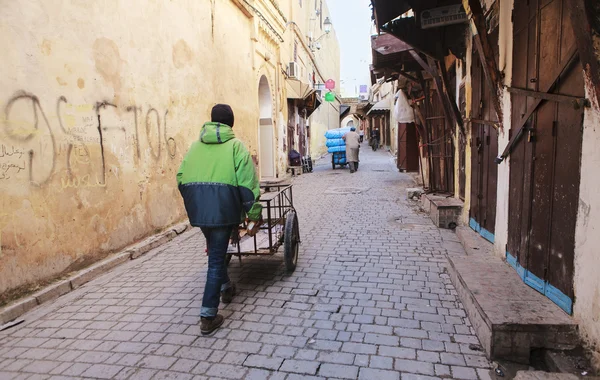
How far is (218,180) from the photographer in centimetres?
326

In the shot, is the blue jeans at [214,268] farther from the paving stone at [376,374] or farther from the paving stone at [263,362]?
the paving stone at [376,374]

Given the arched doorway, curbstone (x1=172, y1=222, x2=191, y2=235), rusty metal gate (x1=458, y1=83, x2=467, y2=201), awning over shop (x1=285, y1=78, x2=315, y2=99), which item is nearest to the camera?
rusty metal gate (x1=458, y1=83, x2=467, y2=201)

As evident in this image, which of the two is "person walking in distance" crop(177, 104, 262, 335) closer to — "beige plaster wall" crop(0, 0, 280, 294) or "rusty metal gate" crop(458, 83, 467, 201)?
"beige plaster wall" crop(0, 0, 280, 294)

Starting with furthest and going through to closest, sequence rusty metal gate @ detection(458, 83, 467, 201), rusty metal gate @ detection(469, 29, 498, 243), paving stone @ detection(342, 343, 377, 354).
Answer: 1. rusty metal gate @ detection(458, 83, 467, 201)
2. rusty metal gate @ detection(469, 29, 498, 243)
3. paving stone @ detection(342, 343, 377, 354)

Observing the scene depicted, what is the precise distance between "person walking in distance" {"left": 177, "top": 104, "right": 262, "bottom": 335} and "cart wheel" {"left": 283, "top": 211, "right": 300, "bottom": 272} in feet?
3.29

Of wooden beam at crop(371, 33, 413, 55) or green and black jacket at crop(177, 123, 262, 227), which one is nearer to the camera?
green and black jacket at crop(177, 123, 262, 227)

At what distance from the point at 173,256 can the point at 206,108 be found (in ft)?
12.3

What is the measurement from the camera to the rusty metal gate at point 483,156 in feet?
16.6

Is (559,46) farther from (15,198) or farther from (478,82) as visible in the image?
(15,198)

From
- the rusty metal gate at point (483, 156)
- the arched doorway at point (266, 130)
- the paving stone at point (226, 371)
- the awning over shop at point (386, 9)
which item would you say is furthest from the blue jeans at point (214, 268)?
the arched doorway at point (266, 130)

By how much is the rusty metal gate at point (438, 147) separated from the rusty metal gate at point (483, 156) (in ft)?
5.47

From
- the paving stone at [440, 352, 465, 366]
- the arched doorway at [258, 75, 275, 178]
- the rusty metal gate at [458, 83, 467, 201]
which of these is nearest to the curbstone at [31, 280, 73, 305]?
the paving stone at [440, 352, 465, 366]

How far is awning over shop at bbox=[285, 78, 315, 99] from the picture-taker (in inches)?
640

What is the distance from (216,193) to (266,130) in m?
10.9
